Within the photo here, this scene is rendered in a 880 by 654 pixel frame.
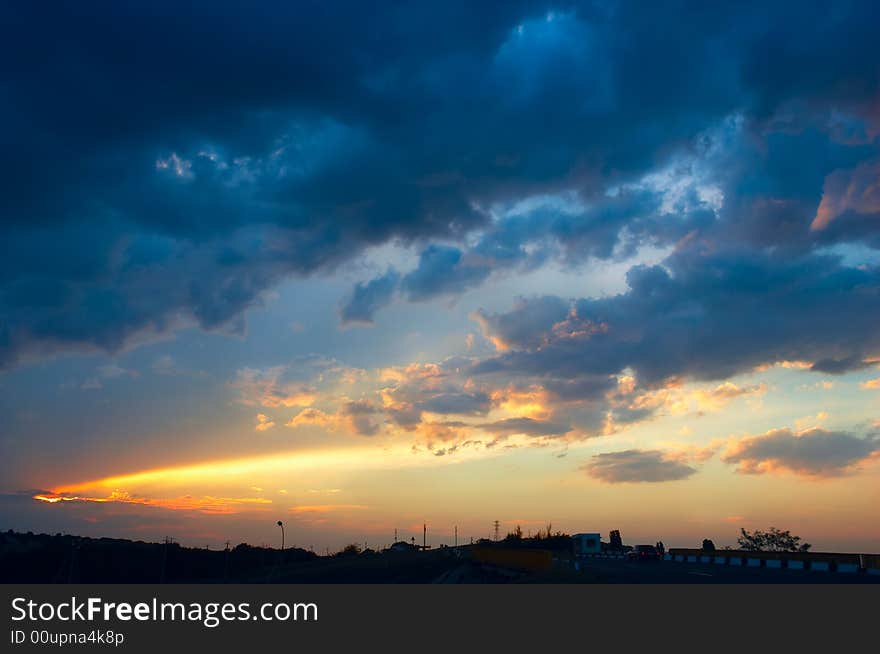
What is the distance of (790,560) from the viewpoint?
69375mm

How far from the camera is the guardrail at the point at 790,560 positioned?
2235 inches

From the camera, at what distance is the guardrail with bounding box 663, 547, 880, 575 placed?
186ft
